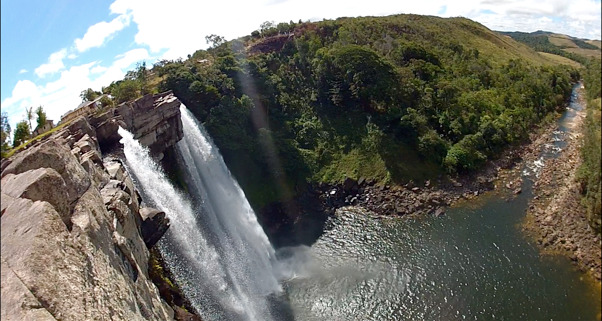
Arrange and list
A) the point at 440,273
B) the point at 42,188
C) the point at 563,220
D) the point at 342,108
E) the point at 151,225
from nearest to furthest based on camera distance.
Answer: the point at 42,188 < the point at 151,225 < the point at 440,273 < the point at 563,220 < the point at 342,108

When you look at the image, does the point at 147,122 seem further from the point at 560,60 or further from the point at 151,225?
the point at 560,60

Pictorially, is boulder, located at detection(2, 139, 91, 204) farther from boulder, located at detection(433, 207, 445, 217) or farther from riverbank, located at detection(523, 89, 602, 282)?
boulder, located at detection(433, 207, 445, 217)

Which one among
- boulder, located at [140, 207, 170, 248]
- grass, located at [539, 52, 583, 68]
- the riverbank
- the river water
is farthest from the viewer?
grass, located at [539, 52, 583, 68]

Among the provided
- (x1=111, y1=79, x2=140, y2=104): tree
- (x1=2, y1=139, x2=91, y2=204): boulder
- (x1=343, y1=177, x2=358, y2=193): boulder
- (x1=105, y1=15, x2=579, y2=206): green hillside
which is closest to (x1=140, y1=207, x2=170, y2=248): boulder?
(x1=2, y1=139, x2=91, y2=204): boulder

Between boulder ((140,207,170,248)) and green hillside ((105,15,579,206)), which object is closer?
boulder ((140,207,170,248))

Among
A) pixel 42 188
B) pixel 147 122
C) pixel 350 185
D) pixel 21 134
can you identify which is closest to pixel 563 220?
pixel 350 185

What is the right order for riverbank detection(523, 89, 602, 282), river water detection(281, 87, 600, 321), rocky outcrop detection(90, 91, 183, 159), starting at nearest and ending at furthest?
river water detection(281, 87, 600, 321) < rocky outcrop detection(90, 91, 183, 159) < riverbank detection(523, 89, 602, 282)
